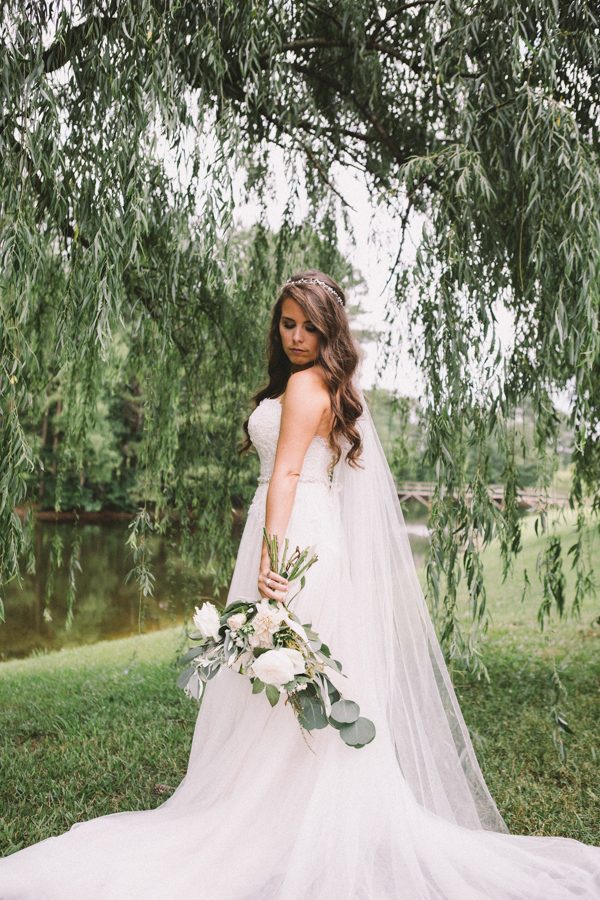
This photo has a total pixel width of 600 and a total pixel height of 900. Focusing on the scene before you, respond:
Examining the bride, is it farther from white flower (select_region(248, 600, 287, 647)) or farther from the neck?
white flower (select_region(248, 600, 287, 647))

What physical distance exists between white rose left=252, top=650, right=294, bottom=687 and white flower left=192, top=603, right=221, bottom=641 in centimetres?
17

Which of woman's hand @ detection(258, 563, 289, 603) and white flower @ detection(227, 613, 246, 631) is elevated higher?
woman's hand @ detection(258, 563, 289, 603)

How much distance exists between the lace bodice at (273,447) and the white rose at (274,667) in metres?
0.72

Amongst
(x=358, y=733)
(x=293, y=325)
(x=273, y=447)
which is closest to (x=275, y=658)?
(x=358, y=733)

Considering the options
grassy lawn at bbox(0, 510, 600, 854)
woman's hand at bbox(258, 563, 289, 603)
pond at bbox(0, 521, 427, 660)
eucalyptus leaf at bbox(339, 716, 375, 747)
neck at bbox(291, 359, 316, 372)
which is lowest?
pond at bbox(0, 521, 427, 660)

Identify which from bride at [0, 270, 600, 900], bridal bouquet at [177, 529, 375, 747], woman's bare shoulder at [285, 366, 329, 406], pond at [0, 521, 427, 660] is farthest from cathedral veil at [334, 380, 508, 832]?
pond at [0, 521, 427, 660]

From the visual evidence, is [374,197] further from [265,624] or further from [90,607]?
[90,607]

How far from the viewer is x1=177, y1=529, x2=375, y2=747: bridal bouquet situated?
1.94m

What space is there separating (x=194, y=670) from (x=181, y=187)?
199cm

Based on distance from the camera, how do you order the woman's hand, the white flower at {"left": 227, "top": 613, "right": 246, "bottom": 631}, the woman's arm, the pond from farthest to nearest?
the pond → the woman's arm → the woman's hand → the white flower at {"left": 227, "top": 613, "right": 246, "bottom": 631}

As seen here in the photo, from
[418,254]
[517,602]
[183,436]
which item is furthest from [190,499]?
[517,602]

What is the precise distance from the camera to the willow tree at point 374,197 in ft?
8.57

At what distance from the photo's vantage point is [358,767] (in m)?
2.21

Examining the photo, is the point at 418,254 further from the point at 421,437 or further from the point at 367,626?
the point at 367,626
